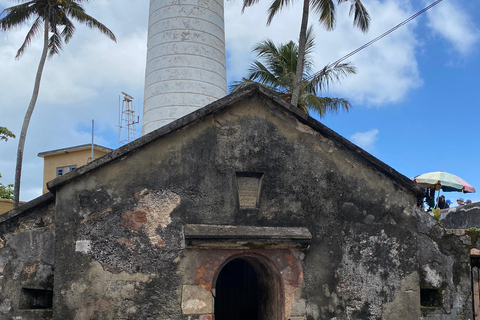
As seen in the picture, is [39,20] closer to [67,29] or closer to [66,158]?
[67,29]

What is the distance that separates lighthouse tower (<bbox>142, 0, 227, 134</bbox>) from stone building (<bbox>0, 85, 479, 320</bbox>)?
8026 mm

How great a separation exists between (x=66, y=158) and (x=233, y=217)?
879 inches

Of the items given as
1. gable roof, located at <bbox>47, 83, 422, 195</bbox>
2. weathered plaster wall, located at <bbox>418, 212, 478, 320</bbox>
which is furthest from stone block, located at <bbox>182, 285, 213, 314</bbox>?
weathered plaster wall, located at <bbox>418, 212, 478, 320</bbox>

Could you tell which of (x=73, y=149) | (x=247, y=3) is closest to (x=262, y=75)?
(x=247, y=3)

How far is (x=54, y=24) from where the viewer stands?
1706cm

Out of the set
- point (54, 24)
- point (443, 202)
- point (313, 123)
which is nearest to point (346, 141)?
point (313, 123)

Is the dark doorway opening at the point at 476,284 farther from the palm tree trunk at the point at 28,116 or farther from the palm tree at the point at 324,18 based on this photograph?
the palm tree trunk at the point at 28,116

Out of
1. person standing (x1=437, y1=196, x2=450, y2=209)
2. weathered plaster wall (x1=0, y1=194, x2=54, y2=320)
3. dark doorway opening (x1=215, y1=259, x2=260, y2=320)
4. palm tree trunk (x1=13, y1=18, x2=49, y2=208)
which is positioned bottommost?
dark doorway opening (x1=215, y1=259, x2=260, y2=320)

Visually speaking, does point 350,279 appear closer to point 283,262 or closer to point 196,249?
point 283,262

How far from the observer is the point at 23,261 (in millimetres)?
6414

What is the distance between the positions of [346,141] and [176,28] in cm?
949

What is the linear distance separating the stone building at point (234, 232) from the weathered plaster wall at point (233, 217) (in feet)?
0.05

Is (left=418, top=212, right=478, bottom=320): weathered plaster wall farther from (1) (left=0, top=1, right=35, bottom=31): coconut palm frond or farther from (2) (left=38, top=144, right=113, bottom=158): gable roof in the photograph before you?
(2) (left=38, top=144, right=113, bottom=158): gable roof

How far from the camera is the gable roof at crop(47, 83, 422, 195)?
637cm
